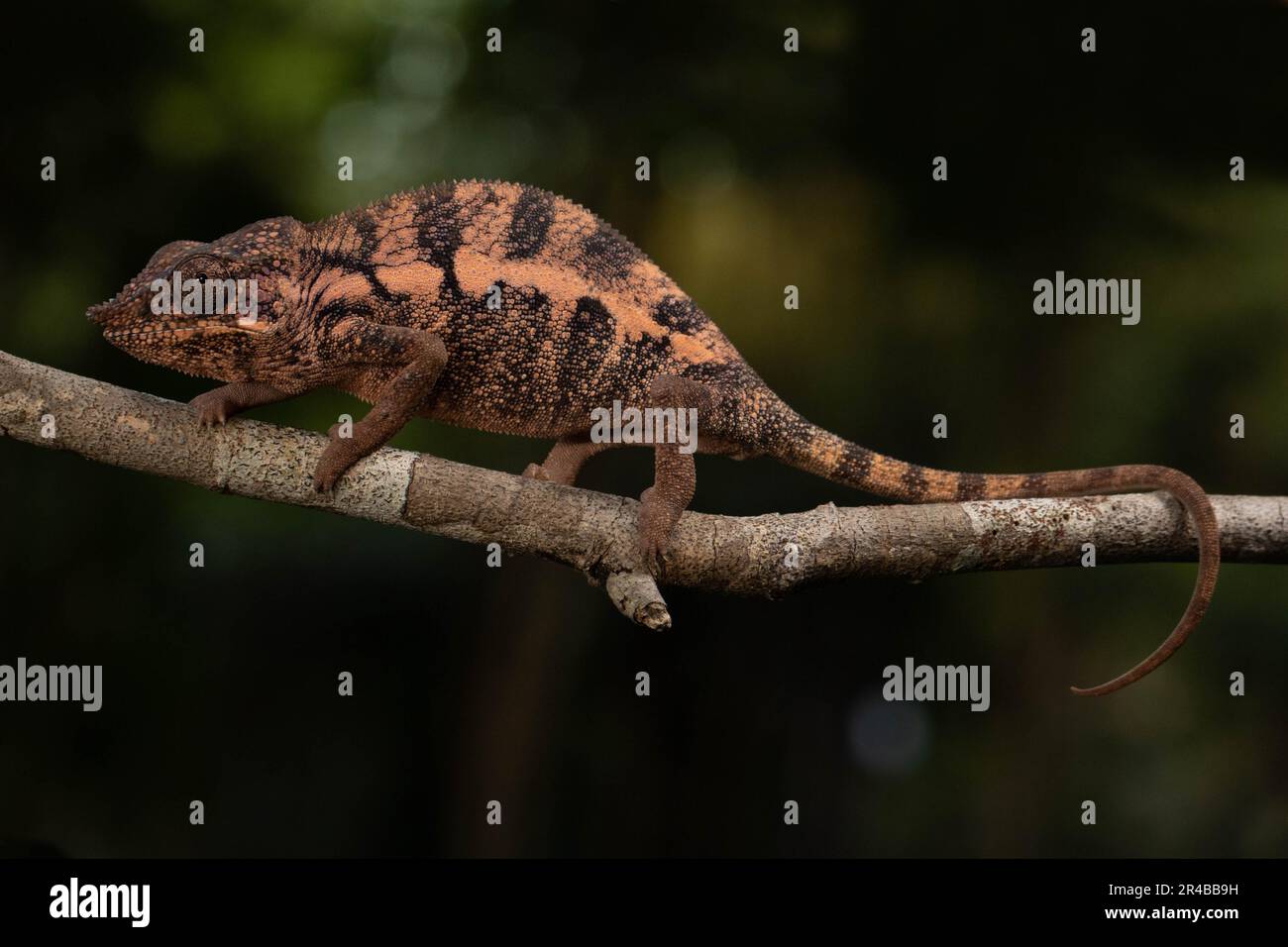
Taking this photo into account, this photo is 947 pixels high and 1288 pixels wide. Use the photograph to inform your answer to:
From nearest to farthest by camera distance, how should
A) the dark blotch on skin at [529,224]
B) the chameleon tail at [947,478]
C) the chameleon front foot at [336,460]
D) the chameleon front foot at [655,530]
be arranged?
the chameleon front foot at [336,460] → the chameleon front foot at [655,530] → the dark blotch on skin at [529,224] → the chameleon tail at [947,478]

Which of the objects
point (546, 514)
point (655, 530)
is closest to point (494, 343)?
point (546, 514)

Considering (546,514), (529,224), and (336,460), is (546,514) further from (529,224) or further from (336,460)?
(529,224)

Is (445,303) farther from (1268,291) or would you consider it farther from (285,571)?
(1268,291)

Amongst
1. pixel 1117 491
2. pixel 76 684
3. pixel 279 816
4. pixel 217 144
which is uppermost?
pixel 217 144

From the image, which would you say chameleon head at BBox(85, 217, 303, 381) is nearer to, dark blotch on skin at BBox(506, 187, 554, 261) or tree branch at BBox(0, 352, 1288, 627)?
tree branch at BBox(0, 352, 1288, 627)

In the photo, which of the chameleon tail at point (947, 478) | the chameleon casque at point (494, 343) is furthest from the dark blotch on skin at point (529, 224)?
the chameleon tail at point (947, 478)

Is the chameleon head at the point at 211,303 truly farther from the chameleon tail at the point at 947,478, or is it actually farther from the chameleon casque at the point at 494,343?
→ the chameleon tail at the point at 947,478
